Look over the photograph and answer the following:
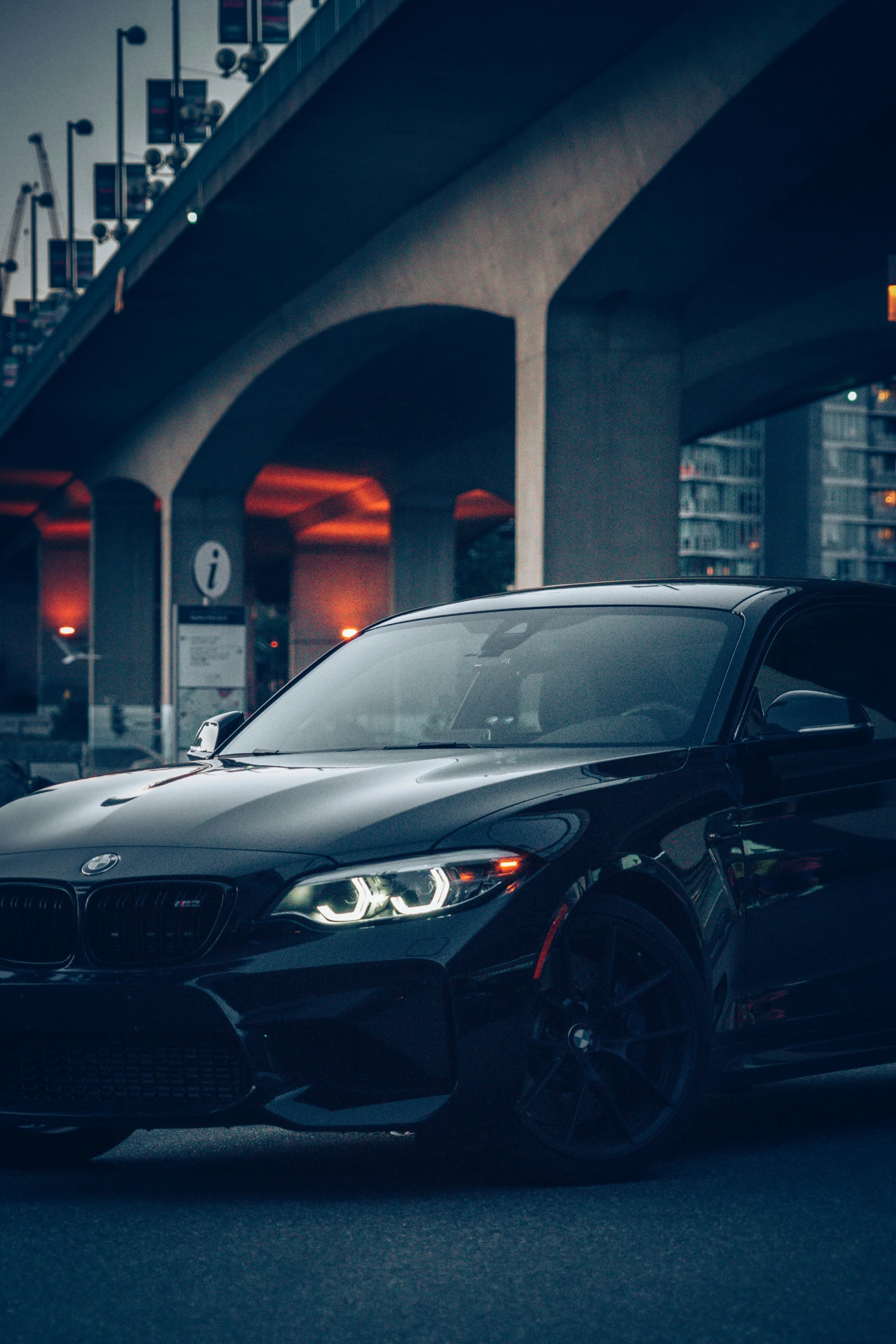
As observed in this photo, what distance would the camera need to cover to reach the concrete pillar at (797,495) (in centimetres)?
13500

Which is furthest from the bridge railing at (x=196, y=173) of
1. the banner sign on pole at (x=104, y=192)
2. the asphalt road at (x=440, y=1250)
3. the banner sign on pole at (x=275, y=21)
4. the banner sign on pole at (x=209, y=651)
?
the asphalt road at (x=440, y=1250)

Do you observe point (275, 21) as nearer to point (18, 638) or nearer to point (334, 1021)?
point (334, 1021)

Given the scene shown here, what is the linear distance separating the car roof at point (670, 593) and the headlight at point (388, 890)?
1.69m

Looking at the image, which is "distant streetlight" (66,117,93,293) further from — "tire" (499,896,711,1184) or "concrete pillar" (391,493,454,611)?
"tire" (499,896,711,1184)

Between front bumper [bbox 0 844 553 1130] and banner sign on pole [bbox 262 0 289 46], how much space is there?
2940 centimetres

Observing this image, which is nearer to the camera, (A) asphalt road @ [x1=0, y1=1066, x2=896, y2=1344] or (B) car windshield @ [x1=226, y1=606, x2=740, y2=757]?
(A) asphalt road @ [x1=0, y1=1066, x2=896, y2=1344]

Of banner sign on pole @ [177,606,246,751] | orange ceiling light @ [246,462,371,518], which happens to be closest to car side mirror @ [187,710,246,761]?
banner sign on pole @ [177,606,246,751]

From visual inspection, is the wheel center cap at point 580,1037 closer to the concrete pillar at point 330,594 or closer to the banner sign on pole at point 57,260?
the banner sign on pole at point 57,260

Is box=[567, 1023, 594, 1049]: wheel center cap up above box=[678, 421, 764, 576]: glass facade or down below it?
below

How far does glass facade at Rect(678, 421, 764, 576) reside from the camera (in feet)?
523

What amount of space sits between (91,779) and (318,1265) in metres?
2.12

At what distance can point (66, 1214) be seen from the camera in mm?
4676

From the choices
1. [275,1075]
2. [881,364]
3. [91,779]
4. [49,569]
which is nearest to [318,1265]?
[275,1075]

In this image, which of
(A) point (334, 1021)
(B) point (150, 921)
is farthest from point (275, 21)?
(A) point (334, 1021)
